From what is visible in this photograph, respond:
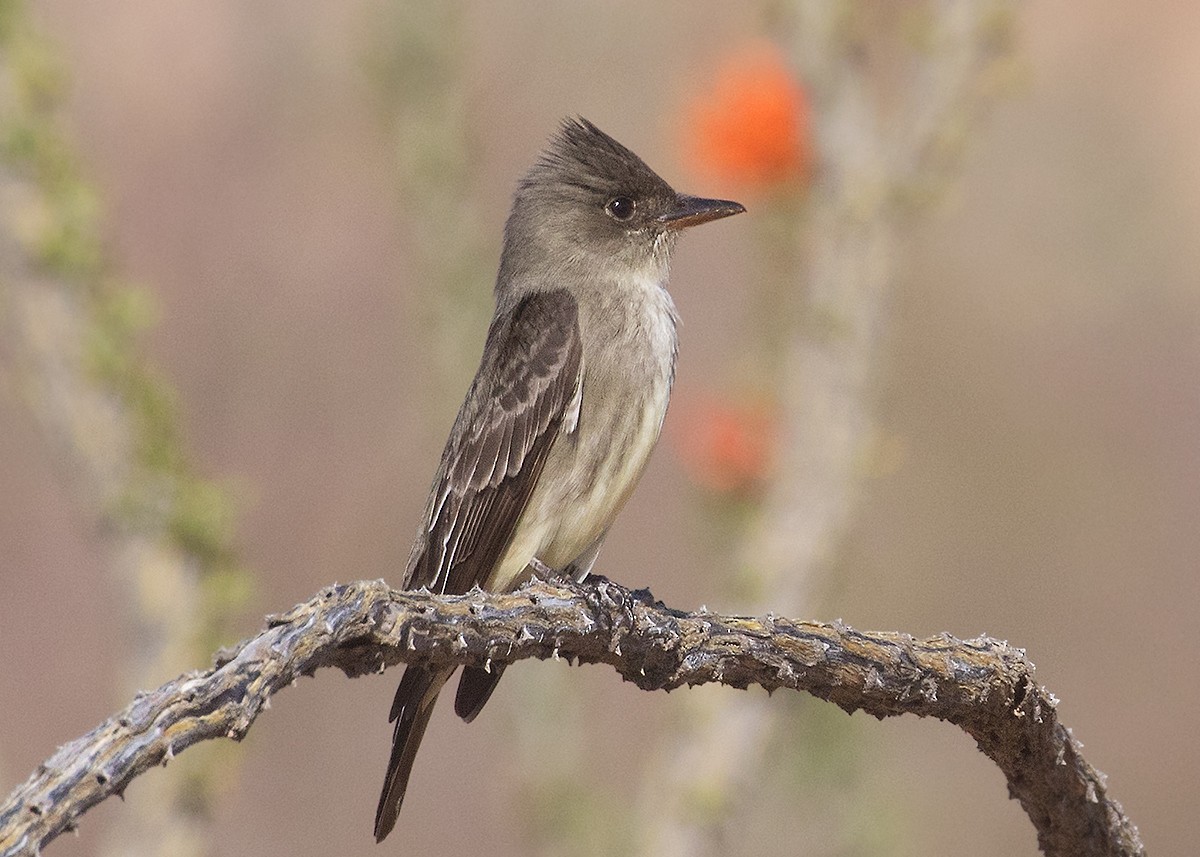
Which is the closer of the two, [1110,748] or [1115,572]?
[1110,748]

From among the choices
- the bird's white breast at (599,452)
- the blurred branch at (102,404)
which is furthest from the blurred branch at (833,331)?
the blurred branch at (102,404)

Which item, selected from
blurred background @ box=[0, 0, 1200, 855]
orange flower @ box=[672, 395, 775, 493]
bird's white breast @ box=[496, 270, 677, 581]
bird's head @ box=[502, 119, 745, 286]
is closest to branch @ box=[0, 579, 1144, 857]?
bird's white breast @ box=[496, 270, 677, 581]

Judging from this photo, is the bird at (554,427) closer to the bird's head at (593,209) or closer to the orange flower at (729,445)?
the bird's head at (593,209)

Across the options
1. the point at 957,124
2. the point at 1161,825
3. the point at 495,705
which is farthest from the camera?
the point at 1161,825

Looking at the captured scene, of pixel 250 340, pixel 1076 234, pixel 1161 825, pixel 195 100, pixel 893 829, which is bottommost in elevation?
pixel 893 829

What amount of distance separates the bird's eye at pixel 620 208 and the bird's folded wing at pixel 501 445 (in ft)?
1.50

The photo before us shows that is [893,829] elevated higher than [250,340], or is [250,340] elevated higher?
[250,340]

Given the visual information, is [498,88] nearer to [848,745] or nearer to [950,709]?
[848,745]

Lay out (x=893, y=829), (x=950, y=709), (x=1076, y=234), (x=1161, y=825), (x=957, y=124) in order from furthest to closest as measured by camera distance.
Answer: (x=1076, y=234), (x=1161, y=825), (x=893, y=829), (x=957, y=124), (x=950, y=709)

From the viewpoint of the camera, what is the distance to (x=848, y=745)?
662 centimetres

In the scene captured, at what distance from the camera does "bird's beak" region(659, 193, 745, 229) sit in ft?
16.5

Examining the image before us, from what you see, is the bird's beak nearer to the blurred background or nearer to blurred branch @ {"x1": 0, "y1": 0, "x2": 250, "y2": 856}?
the blurred background

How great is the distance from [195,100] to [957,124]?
10225mm

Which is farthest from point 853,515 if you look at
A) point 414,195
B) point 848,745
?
point 414,195
